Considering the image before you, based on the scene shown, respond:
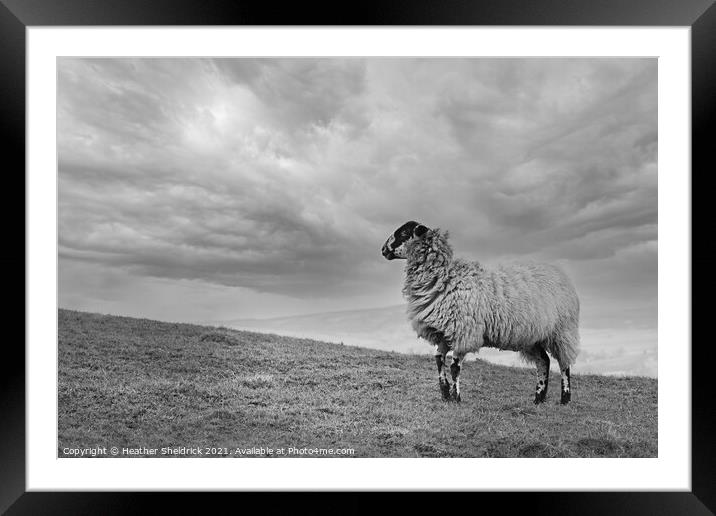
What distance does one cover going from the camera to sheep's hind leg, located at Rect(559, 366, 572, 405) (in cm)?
513

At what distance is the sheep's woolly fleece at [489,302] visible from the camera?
5.01 metres

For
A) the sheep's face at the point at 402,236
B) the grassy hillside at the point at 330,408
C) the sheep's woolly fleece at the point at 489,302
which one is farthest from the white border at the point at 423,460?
the sheep's face at the point at 402,236

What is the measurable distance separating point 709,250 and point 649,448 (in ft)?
7.66

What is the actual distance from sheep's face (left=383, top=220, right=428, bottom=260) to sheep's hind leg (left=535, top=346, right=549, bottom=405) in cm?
202

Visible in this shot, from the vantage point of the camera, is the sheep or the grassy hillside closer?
the grassy hillside

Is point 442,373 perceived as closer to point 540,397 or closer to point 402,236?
point 540,397

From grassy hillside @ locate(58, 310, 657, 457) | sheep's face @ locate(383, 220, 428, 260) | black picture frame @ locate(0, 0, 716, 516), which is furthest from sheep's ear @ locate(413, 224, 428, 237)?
black picture frame @ locate(0, 0, 716, 516)

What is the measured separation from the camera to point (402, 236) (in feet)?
17.0

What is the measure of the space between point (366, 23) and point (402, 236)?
90.6 inches

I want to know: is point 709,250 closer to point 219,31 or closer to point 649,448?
point 649,448

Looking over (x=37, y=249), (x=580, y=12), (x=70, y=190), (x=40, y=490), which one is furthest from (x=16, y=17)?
(x=580, y=12)

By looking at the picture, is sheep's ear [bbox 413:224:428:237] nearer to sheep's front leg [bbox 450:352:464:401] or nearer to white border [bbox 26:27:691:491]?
sheep's front leg [bbox 450:352:464:401]

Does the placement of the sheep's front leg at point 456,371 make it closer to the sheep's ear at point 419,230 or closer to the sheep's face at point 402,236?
the sheep's face at point 402,236

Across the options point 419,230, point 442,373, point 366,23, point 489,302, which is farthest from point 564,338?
point 366,23
